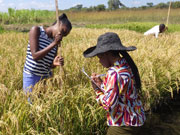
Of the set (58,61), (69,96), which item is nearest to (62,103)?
(69,96)

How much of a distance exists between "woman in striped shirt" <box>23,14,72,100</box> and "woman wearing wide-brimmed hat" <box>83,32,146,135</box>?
1.76ft

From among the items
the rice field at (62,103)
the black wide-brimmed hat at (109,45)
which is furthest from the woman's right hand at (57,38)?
the black wide-brimmed hat at (109,45)

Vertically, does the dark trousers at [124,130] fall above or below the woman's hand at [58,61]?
below

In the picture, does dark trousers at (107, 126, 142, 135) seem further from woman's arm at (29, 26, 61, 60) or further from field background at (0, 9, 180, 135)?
woman's arm at (29, 26, 61, 60)

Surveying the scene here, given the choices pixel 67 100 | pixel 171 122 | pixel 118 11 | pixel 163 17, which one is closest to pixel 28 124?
pixel 67 100

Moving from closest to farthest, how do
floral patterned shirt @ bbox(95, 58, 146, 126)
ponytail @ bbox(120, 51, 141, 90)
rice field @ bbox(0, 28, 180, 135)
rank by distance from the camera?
1. floral patterned shirt @ bbox(95, 58, 146, 126)
2. ponytail @ bbox(120, 51, 141, 90)
3. rice field @ bbox(0, 28, 180, 135)

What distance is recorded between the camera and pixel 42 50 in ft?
6.03

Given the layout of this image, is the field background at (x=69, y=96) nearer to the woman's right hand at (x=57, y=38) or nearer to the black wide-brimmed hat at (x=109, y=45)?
the woman's right hand at (x=57, y=38)

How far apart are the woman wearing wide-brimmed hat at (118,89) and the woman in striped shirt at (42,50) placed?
0.54 m

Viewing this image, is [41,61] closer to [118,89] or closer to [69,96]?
[69,96]

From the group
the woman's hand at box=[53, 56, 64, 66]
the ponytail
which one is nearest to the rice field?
the woman's hand at box=[53, 56, 64, 66]

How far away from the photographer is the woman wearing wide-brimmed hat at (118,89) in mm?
1326

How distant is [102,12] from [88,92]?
61.2 ft

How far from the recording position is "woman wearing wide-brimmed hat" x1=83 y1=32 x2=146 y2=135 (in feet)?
4.35
